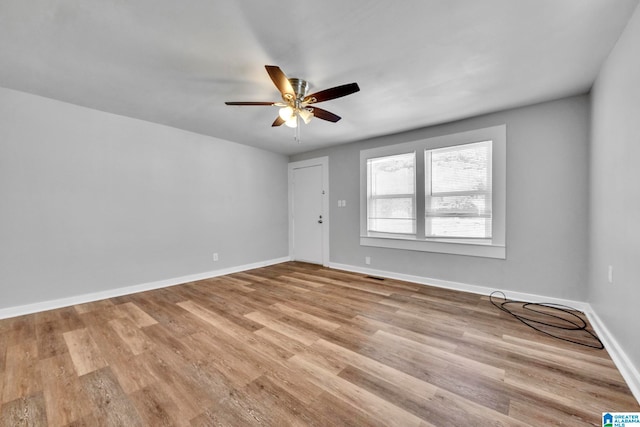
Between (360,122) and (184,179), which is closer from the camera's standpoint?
(360,122)

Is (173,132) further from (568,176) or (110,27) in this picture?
(568,176)

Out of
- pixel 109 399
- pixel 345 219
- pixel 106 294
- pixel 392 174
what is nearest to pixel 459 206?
pixel 392 174

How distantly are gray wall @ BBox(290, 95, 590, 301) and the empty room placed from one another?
0.07 ft

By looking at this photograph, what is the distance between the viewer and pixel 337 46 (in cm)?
188

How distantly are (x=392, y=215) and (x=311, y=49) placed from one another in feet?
9.45

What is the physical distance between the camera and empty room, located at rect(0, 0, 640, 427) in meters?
1.53

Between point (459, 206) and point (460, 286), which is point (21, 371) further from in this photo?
point (459, 206)

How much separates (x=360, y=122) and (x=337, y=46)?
167cm

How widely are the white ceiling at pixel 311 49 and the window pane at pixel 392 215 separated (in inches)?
59.7

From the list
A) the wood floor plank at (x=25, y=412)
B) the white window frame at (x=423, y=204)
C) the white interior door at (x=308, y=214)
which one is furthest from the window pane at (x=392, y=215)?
the wood floor plank at (x=25, y=412)

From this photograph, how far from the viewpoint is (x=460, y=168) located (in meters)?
3.44

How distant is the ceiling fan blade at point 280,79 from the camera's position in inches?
71.0

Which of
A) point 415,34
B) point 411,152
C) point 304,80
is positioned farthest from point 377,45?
point 411,152

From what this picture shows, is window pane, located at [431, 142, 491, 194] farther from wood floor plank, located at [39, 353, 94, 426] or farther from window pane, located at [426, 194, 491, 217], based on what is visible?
wood floor plank, located at [39, 353, 94, 426]
